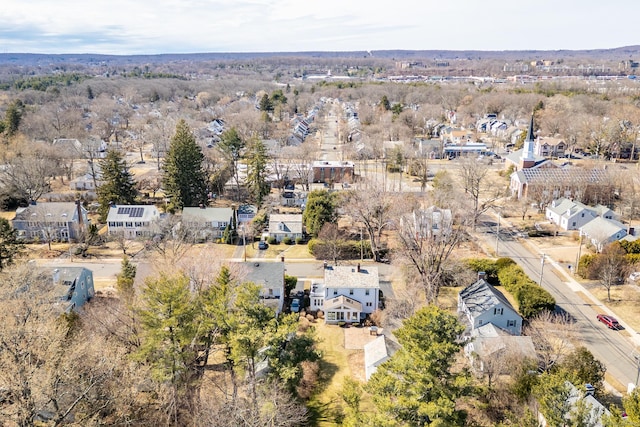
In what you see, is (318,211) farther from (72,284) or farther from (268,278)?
(72,284)

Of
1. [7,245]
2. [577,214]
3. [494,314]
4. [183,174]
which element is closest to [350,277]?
[494,314]

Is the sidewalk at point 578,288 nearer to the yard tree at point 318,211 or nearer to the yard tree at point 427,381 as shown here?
the yard tree at point 427,381

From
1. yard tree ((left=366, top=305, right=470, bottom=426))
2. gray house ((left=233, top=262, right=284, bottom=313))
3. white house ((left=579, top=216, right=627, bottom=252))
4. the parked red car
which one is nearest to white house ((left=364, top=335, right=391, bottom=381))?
yard tree ((left=366, top=305, right=470, bottom=426))

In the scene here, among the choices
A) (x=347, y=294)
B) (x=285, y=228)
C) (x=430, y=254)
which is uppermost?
(x=430, y=254)

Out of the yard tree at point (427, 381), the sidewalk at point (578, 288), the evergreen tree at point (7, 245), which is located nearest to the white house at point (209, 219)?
the evergreen tree at point (7, 245)

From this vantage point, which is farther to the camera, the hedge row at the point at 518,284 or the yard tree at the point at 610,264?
the yard tree at the point at 610,264

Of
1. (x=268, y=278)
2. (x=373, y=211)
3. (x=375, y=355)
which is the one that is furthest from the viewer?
(x=373, y=211)

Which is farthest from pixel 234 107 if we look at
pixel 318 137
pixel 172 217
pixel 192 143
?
pixel 172 217

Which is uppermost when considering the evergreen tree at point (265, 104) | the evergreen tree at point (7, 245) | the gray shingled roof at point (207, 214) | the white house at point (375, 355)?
the evergreen tree at point (265, 104)
